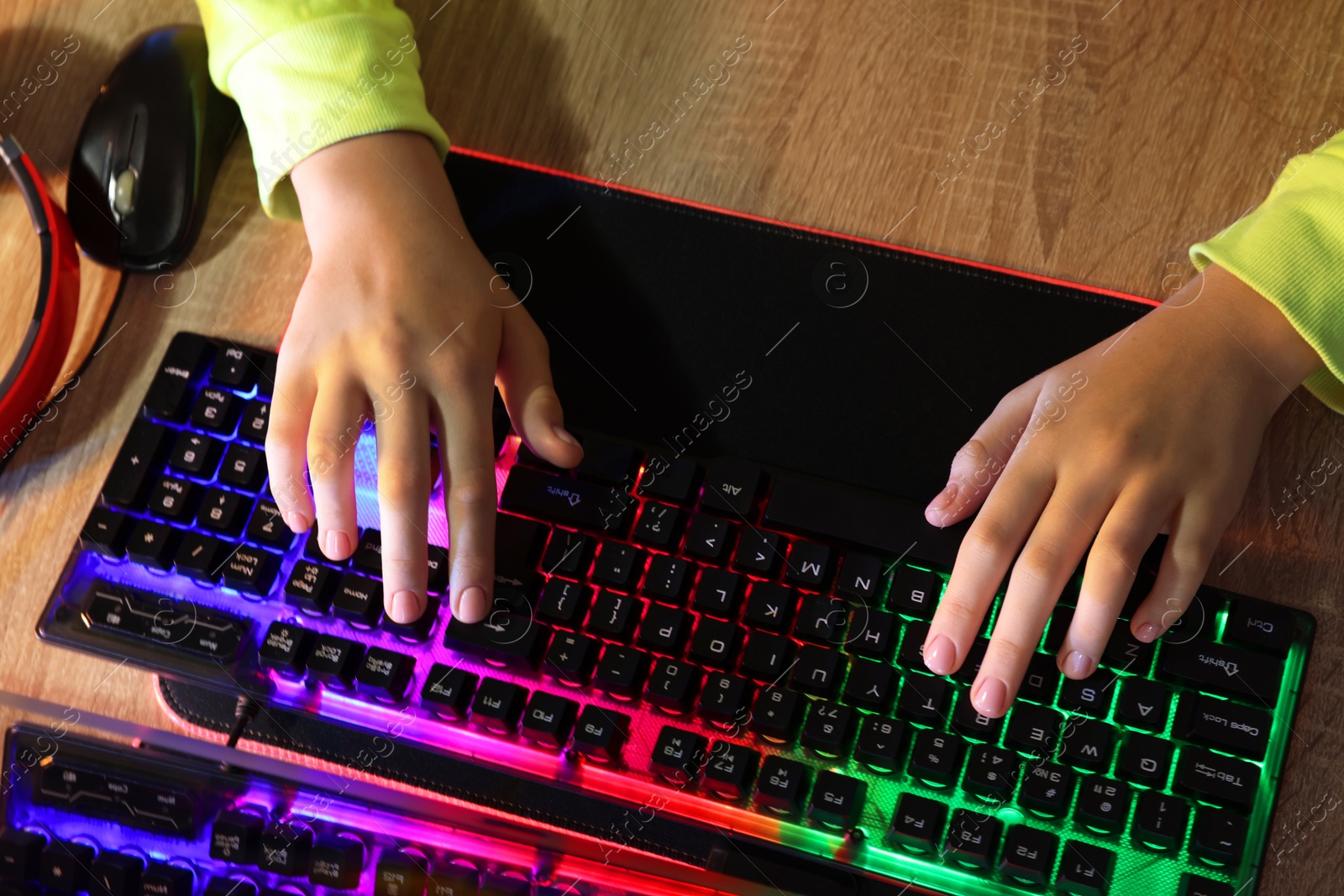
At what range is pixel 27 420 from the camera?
26.9 inches

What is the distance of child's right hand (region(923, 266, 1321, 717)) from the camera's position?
1.76 feet

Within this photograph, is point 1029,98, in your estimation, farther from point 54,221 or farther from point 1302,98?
point 54,221

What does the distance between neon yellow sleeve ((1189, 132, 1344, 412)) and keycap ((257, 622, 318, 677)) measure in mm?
582

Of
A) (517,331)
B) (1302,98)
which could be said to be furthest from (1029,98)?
(517,331)

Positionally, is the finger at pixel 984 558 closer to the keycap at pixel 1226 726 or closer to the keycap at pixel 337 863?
the keycap at pixel 1226 726

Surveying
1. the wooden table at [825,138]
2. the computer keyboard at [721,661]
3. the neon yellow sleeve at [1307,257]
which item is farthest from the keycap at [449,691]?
the neon yellow sleeve at [1307,257]

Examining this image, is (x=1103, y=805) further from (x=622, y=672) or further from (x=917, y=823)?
(x=622, y=672)

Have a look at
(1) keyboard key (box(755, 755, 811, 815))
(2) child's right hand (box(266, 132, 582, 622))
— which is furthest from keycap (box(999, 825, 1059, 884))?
(2) child's right hand (box(266, 132, 582, 622))

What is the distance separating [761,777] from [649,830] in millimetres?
85

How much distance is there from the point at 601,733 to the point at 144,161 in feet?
1.63

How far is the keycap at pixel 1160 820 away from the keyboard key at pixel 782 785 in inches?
6.7

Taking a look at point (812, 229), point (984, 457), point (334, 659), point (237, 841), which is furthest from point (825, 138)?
point (237, 841)

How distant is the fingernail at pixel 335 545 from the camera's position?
1.92 feet

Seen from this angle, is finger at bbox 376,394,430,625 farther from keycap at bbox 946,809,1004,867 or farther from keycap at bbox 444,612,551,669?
keycap at bbox 946,809,1004,867
